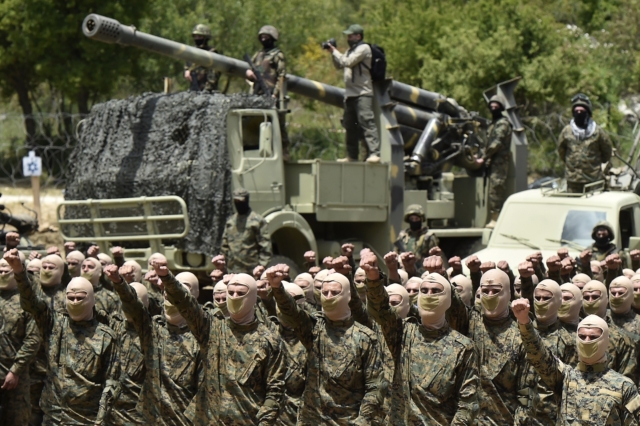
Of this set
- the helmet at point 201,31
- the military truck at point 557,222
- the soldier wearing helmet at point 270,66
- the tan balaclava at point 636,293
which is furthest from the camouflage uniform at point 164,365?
the helmet at point 201,31

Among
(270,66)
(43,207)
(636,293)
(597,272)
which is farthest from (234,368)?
(43,207)

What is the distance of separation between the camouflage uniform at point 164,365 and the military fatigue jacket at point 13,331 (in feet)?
4.00

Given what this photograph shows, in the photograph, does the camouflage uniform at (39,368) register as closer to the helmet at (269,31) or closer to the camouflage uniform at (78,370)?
the camouflage uniform at (78,370)

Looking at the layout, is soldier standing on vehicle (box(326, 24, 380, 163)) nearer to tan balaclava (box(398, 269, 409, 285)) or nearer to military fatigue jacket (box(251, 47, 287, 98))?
military fatigue jacket (box(251, 47, 287, 98))

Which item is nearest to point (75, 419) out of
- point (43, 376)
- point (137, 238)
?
point (43, 376)

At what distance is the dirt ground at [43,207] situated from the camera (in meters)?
22.0

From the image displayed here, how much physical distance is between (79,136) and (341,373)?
8952mm

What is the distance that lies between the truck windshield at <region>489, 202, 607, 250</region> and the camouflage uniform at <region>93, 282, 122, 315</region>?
5.27 m

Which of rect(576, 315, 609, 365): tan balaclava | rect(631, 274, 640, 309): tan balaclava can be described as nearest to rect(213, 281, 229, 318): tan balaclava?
rect(576, 315, 609, 365): tan balaclava

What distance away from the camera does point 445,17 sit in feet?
105

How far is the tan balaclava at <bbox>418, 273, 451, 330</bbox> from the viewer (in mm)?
7086

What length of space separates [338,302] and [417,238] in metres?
6.27

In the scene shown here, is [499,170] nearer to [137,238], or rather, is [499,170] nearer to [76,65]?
[137,238]

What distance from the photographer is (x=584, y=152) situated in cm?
1491
